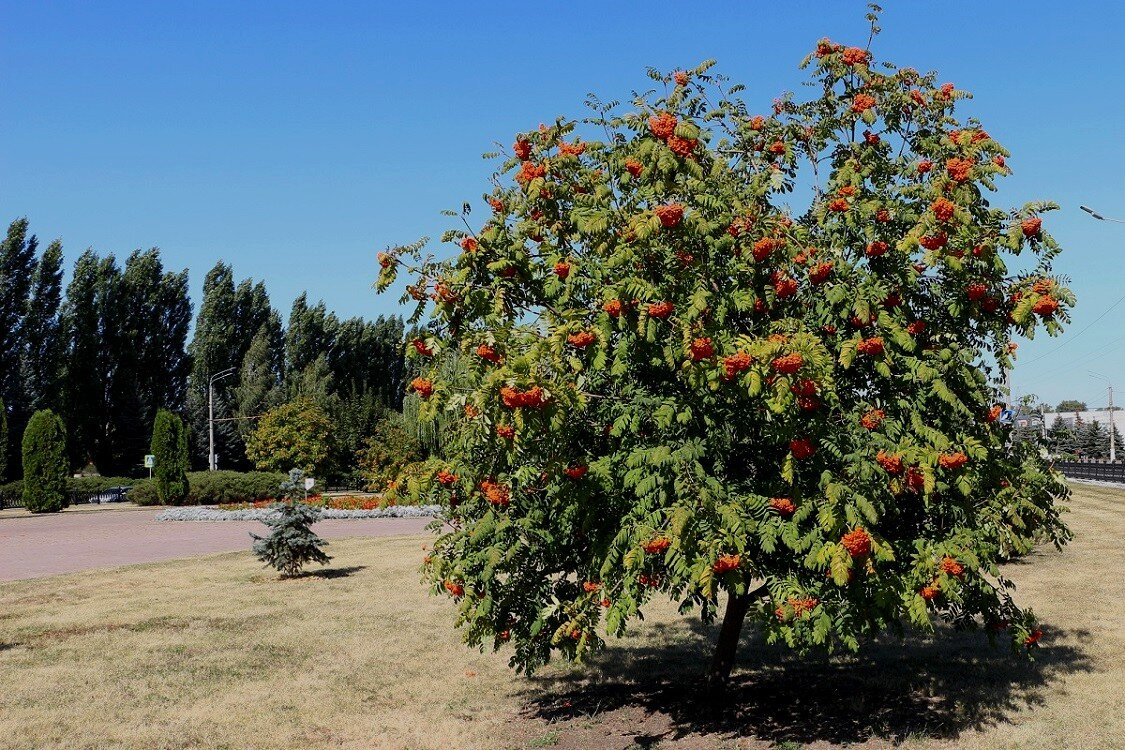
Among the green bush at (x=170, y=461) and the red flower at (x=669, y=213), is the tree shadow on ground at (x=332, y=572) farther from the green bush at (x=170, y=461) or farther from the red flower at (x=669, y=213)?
the green bush at (x=170, y=461)

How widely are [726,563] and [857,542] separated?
801 millimetres

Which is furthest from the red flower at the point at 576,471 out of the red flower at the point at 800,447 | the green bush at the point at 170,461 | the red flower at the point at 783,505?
the green bush at the point at 170,461

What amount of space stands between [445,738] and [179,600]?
331 inches

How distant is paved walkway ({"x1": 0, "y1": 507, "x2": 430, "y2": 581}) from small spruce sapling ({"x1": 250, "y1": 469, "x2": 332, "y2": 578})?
4.55 m

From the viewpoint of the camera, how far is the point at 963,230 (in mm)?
A: 6332

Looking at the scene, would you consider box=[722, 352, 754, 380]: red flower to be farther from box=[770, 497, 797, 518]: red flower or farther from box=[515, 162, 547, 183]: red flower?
box=[515, 162, 547, 183]: red flower

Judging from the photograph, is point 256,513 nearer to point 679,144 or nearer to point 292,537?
point 292,537

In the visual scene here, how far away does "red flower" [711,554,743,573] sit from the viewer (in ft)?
19.0

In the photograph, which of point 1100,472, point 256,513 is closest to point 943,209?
point 256,513

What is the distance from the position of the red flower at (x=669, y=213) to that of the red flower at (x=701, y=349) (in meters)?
0.77

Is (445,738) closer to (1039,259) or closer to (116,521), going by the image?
(1039,259)

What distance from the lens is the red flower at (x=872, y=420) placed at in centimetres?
639

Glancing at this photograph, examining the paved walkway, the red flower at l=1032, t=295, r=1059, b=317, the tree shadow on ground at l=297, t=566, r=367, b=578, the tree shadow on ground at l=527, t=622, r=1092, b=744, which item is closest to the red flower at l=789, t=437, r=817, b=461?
the red flower at l=1032, t=295, r=1059, b=317

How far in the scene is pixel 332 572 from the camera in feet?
59.1
